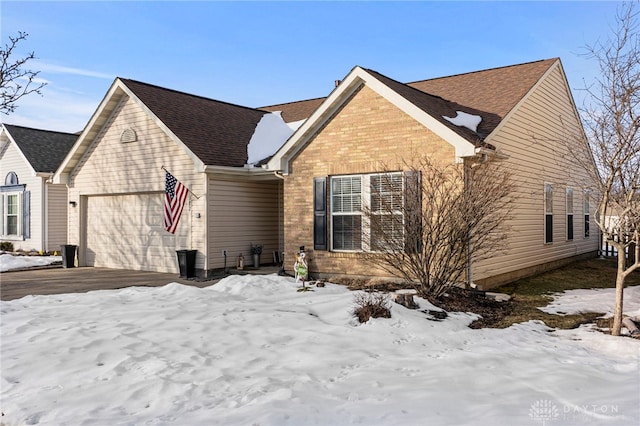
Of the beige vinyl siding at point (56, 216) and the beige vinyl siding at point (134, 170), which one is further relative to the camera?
the beige vinyl siding at point (56, 216)

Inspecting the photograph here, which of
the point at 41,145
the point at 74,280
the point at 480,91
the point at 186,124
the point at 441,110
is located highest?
the point at 480,91

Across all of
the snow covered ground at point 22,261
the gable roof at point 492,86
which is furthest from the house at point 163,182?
the gable roof at point 492,86

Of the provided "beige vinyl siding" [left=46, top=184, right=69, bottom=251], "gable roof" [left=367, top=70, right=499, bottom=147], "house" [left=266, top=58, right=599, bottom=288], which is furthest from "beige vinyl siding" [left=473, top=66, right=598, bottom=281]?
"beige vinyl siding" [left=46, top=184, right=69, bottom=251]

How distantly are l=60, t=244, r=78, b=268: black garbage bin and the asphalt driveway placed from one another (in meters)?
0.59

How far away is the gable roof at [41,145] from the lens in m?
19.7

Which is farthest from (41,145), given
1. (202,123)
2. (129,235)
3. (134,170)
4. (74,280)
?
(74,280)

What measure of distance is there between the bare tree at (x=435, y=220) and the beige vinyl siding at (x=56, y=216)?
15.1m

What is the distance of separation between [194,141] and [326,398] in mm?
10521

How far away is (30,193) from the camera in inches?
789

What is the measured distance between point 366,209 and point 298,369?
18.7 ft

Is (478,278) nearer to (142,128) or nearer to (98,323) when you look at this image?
(98,323)

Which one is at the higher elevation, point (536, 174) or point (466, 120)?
point (466, 120)

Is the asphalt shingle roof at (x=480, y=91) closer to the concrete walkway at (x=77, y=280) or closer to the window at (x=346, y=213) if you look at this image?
the window at (x=346, y=213)

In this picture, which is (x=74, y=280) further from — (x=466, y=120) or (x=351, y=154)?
(x=466, y=120)
